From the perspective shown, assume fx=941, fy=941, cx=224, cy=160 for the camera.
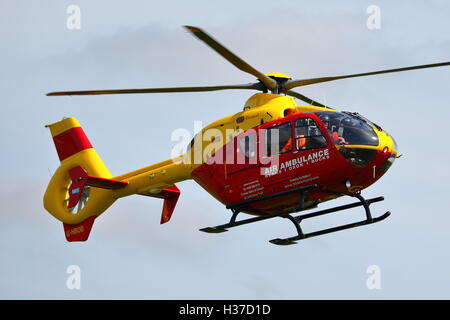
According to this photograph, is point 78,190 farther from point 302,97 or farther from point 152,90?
point 302,97

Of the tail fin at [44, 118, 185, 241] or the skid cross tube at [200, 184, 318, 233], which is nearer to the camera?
the skid cross tube at [200, 184, 318, 233]

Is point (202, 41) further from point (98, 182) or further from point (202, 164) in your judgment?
point (98, 182)

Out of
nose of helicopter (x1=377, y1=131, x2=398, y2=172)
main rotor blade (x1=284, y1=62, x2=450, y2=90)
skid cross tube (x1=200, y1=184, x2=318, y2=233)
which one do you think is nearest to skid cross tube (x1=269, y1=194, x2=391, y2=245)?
skid cross tube (x1=200, y1=184, x2=318, y2=233)

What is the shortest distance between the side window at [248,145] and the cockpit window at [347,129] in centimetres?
182

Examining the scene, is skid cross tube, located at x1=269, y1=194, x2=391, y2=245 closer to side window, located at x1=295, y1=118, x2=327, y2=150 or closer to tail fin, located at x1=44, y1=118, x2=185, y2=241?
side window, located at x1=295, y1=118, x2=327, y2=150

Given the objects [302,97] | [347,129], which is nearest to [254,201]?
[347,129]

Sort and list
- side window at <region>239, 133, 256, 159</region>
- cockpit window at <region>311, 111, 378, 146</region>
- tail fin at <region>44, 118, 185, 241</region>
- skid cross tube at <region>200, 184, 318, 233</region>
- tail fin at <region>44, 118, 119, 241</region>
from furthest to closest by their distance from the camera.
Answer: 1. tail fin at <region>44, 118, 119, 241</region>
2. tail fin at <region>44, 118, 185, 241</region>
3. side window at <region>239, 133, 256, 159</region>
4. skid cross tube at <region>200, 184, 318, 233</region>
5. cockpit window at <region>311, 111, 378, 146</region>

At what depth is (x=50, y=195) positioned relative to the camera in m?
28.9

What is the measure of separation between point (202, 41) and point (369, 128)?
15.6 ft

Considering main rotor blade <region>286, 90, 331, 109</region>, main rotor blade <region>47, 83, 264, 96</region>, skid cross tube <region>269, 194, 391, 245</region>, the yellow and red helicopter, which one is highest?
main rotor blade <region>47, 83, 264, 96</region>

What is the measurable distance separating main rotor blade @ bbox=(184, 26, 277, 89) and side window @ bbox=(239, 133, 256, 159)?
1.63 m

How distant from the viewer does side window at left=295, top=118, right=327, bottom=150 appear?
22391mm

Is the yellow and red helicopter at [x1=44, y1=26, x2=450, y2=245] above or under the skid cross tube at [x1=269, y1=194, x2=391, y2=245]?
above

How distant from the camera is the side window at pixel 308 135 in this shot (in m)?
22.4
